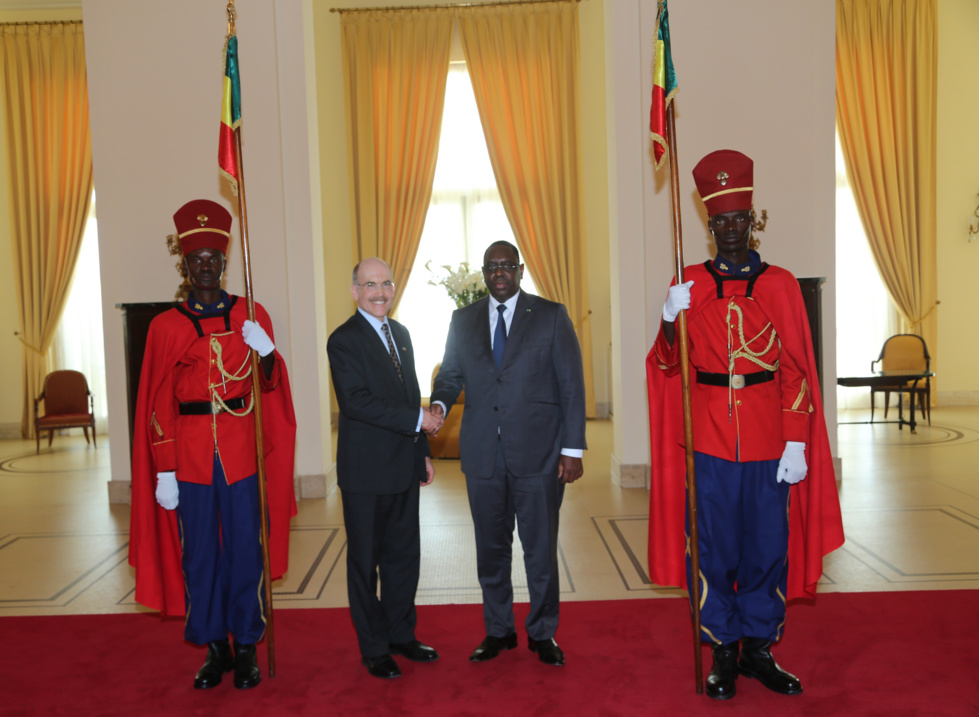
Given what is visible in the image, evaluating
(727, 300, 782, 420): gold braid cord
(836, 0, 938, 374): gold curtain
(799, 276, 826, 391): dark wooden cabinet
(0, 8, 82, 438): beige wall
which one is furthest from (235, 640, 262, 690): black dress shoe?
(836, 0, 938, 374): gold curtain

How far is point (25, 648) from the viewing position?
3479 mm

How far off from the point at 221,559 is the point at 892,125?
10.1m

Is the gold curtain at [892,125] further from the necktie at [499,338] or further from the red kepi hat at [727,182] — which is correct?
the necktie at [499,338]

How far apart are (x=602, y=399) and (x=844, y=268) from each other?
12.2 ft

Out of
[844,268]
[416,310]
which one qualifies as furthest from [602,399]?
[844,268]

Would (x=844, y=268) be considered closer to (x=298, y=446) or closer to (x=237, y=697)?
(x=298, y=446)

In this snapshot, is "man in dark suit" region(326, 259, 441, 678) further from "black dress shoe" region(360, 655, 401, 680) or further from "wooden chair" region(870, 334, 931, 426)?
"wooden chair" region(870, 334, 931, 426)

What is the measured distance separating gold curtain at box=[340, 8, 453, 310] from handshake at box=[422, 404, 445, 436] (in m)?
6.96

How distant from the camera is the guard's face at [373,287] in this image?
121 inches

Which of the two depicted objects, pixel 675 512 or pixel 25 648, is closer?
pixel 675 512

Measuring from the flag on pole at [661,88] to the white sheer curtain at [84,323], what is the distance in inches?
359

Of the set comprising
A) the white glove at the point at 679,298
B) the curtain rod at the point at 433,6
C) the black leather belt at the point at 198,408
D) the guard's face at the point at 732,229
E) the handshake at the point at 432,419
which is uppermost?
the curtain rod at the point at 433,6

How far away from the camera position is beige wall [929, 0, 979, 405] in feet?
33.3

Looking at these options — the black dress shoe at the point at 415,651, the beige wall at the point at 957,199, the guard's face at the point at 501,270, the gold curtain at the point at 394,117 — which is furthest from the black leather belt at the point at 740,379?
the beige wall at the point at 957,199
